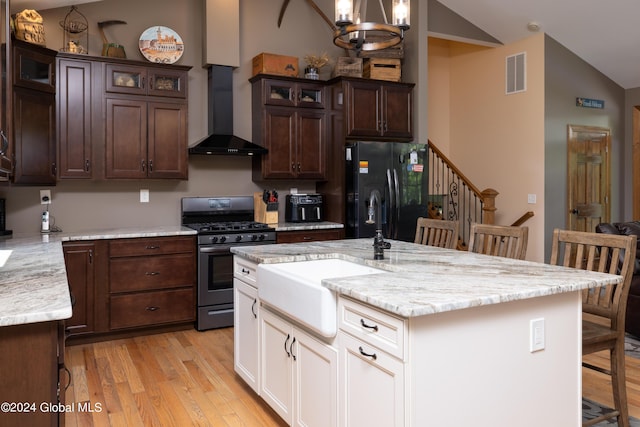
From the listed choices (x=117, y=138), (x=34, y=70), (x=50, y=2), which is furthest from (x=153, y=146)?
(x=50, y=2)

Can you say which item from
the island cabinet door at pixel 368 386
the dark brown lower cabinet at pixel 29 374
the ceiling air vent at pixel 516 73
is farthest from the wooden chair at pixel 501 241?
the ceiling air vent at pixel 516 73

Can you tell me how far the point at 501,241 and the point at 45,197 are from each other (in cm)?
388

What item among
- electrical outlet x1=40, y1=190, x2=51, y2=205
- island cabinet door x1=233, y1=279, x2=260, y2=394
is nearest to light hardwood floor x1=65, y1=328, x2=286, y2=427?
island cabinet door x1=233, y1=279, x2=260, y2=394

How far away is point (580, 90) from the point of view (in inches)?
273

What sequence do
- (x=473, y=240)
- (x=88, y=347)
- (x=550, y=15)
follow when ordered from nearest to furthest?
(x=473, y=240) → (x=88, y=347) → (x=550, y=15)

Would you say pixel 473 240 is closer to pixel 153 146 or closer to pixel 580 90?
pixel 153 146

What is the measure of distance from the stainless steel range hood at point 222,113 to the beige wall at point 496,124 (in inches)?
141

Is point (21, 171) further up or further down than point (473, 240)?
further up

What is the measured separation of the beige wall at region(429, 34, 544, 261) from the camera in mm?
6562

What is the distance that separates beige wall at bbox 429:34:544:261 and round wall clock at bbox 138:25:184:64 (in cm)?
410

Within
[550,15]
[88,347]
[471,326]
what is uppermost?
[550,15]

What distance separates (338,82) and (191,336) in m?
2.92

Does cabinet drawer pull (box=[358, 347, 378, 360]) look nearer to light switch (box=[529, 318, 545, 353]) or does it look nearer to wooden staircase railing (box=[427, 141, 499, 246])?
light switch (box=[529, 318, 545, 353])

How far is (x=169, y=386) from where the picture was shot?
3393mm
